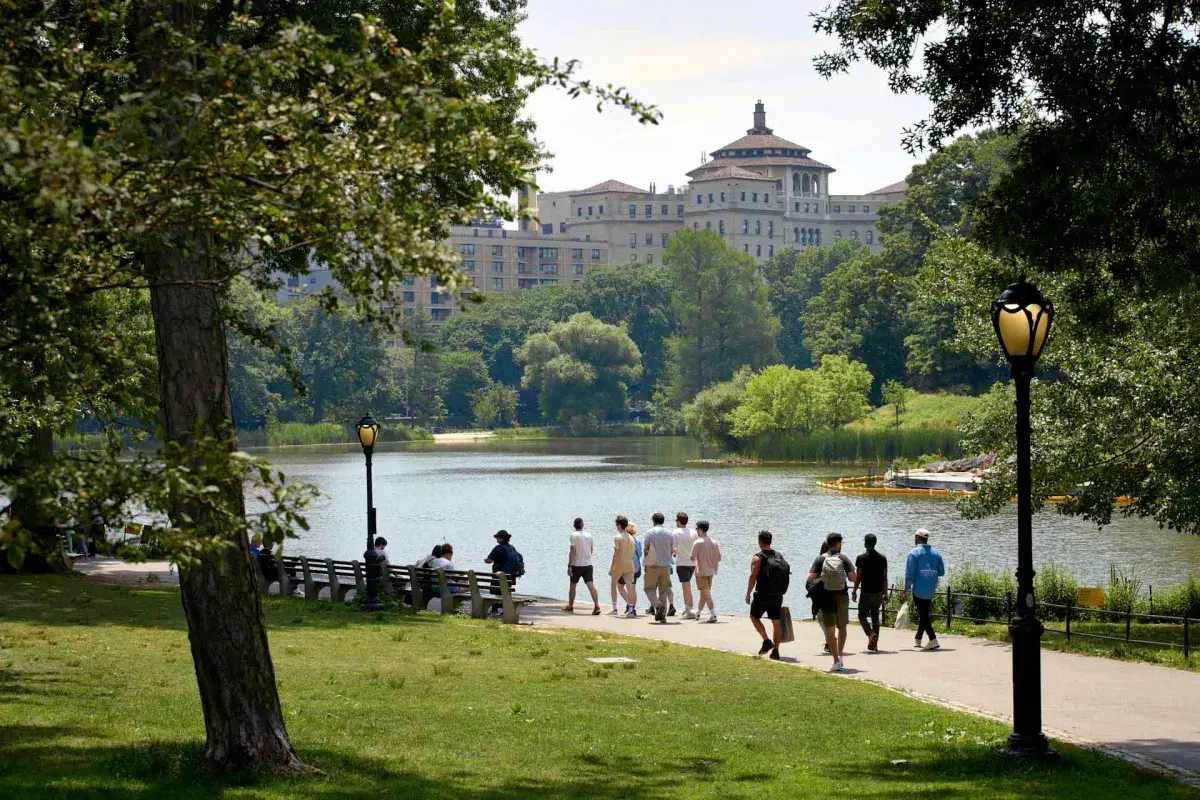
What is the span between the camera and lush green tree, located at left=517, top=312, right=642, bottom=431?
14112cm

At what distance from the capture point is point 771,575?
17.9 meters

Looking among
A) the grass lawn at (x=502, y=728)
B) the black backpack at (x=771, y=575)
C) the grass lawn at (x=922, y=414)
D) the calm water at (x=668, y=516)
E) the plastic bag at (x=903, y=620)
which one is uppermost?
the grass lawn at (x=922, y=414)

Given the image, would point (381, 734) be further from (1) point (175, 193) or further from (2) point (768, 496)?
(2) point (768, 496)

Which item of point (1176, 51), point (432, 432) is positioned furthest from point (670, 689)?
point (432, 432)

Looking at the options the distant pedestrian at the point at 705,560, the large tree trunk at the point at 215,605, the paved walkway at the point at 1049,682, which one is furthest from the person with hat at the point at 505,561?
the large tree trunk at the point at 215,605

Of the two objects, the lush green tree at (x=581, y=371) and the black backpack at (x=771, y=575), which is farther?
the lush green tree at (x=581, y=371)

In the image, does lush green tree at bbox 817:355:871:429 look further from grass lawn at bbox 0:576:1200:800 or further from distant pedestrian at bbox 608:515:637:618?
grass lawn at bbox 0:576:1200:800

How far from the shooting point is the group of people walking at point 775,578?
17266 millimetres

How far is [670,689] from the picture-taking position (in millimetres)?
14859

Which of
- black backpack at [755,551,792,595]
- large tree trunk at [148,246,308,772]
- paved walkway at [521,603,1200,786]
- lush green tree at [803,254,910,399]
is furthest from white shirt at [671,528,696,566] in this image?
lush green tree at [803,254,910,399]

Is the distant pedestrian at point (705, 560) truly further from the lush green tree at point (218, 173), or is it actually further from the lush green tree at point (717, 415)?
the lush green tree at point (717, 415)

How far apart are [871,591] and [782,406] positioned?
7575cm

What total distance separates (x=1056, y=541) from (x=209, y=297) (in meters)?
38.3

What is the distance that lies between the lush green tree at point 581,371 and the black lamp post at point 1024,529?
423 ft
